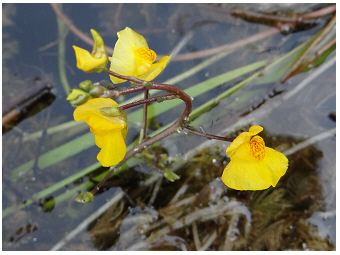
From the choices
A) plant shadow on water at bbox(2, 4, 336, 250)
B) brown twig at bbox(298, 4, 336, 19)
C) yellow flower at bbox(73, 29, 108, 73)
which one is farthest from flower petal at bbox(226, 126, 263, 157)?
brown twig at bbox(298, 4, 336, 19)

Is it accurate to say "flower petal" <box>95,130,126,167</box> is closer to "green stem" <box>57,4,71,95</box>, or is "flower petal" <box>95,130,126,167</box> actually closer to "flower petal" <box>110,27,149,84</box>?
"flower petal" <box>110,27,149,84</box>

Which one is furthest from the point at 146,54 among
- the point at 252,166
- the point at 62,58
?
the point at 62,58

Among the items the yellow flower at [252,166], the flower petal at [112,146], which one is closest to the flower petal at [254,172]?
the yellow flower at [252,166]

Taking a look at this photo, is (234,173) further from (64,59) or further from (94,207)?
(64,59)

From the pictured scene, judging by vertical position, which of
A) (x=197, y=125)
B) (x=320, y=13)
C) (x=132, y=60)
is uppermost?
(x=132, y=60)

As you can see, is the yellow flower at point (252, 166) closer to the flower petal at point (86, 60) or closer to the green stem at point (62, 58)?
the flower petal at point (86, 60)

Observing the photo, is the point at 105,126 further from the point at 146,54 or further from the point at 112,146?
the point at 146,54

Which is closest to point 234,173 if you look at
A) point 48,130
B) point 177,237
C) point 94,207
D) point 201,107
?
point 201,107
